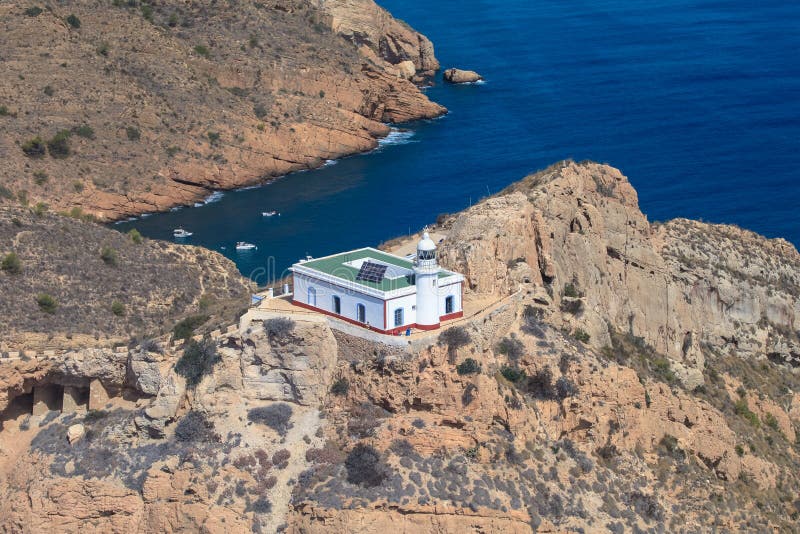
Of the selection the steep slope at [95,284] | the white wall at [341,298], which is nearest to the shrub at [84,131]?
the steep slope at [95,284]

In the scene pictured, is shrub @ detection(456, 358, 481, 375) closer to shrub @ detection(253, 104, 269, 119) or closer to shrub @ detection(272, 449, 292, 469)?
shrub @ detection(272, 449, 292, 469)

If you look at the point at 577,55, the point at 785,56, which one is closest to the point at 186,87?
the point at 577,55

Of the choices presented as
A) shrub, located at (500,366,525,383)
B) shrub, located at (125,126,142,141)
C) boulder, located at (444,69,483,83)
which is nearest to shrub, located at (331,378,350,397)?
shrub, located at (500,366,525,383)

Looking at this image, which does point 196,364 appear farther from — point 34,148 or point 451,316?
point 34,148

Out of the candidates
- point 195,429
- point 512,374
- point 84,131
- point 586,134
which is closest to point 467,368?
point 512,374

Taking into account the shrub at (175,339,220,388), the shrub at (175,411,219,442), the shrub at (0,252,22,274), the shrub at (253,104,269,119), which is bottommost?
the shrub at (175,411,219,442)

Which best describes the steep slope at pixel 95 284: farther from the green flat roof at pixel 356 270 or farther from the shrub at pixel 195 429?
the shrub at pixel 195 429

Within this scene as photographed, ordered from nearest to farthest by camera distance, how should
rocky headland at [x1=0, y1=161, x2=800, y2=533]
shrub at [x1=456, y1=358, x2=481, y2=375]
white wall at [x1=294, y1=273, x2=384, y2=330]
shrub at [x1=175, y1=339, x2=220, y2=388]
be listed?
rocky headland at [x1=0, y1=161, x2=800, y2=533], shrub at [x1=456, y1=358, x2=481, y2=375], white wall at [x1=294, y1=273, x2=384, y2=330], shrub at [x1=175, y1=339, x2=220, y2=388]
